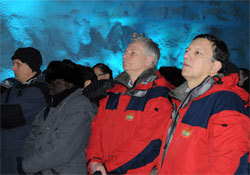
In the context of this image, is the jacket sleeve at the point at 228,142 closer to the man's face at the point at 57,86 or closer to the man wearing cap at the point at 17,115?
the man's face at the point at 57,86

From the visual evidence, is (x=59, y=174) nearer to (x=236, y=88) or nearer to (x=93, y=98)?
(x=93, y=98)

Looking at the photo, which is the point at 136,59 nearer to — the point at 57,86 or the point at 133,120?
the point at 133,120

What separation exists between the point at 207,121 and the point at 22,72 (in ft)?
6.29

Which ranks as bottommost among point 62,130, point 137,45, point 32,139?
point 32,139

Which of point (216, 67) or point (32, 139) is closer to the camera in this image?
point (216, 67)

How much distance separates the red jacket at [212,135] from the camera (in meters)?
1.19

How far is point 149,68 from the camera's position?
1.99 meters

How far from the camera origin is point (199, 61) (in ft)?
4.91

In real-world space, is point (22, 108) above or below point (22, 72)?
below

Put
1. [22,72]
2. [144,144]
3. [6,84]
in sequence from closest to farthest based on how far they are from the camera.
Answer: [144,144], [22,72], [6,84]

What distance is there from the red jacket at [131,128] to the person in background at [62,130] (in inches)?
4.3

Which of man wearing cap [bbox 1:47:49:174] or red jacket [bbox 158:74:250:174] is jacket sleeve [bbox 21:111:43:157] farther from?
red jacket [bbox 158:74:250:174]

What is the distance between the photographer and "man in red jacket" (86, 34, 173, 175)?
64.2 inches

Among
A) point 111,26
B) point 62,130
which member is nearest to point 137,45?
point 62,130
